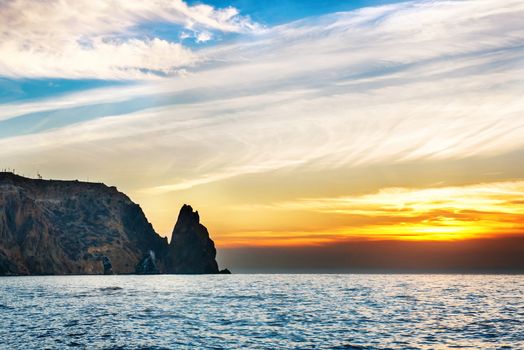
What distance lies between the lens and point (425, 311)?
86438 millimetres

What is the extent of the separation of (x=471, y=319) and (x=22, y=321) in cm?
6038

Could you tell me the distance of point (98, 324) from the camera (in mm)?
66688

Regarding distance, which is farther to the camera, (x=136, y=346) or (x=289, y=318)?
(x=289, y=318)

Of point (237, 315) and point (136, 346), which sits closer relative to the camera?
point (136, 346)

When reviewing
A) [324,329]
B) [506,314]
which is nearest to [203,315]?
[324,329]

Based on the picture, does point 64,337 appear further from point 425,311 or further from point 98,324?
point 425,311

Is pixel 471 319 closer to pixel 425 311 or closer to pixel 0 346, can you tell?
pixel 425 311

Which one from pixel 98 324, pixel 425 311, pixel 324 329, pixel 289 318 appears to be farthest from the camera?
pixel 425 311

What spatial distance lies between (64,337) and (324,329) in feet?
93.6

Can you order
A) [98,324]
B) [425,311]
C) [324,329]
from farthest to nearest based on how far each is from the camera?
[425,311] < [98,324] < [324,329]

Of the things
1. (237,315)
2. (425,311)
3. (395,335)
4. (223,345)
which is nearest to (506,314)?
(425,311)

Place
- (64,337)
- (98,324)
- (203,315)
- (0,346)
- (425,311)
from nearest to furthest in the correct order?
1. (0,346)
2. (64,337)
3. (98,324)
4. (203,315)
5. (425,311)

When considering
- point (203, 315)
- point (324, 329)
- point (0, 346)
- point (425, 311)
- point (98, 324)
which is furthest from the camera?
point (425, 311)

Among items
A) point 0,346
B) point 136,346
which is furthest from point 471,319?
point 0,346
